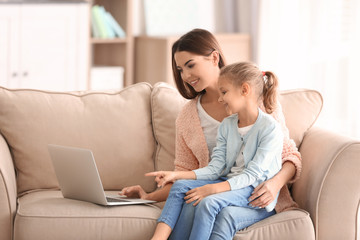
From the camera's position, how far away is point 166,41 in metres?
4.50

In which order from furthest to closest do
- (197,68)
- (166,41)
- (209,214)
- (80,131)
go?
(166,41)
(80,131)
(197,68)
(209,214)

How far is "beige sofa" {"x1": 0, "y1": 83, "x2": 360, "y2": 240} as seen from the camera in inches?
86.6

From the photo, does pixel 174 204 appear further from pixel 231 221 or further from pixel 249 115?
pixel 249 115

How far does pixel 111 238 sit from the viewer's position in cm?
220

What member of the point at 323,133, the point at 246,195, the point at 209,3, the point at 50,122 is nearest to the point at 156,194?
the point at 246,195

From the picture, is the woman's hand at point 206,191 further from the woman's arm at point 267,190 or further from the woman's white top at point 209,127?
the woman's white top at point 209,127

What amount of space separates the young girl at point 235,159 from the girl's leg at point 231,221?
2 cm

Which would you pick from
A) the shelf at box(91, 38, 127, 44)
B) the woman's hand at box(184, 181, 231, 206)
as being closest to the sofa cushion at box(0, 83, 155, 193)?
the woman's hand at box(184, 181, 231, 206)

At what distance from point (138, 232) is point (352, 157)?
0.82 m

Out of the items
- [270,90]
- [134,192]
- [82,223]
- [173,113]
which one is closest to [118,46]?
[173,113]

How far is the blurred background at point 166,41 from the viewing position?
3797 mm

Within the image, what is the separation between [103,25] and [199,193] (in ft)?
9.29

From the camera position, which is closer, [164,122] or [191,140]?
[191,140]

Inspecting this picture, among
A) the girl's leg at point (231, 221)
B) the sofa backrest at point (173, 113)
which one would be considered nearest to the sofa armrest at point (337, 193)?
the girl's leg at point (231, 221)
